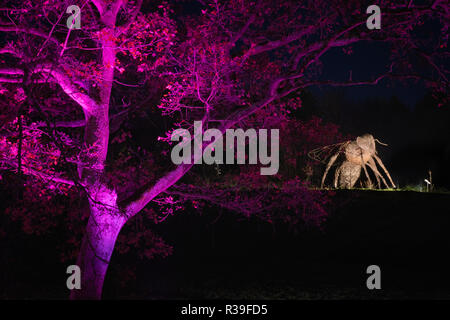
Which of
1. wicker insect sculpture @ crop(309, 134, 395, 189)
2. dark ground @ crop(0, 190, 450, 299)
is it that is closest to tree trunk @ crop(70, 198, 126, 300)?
dark ground @ crop(0, 190, 450, 299)

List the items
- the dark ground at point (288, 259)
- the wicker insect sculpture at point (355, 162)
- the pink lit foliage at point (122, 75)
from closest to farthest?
the pink lit foliage at point (122, 75), the dark ground at point (288, 259), the wicker insect sculpture at point (355, 162)

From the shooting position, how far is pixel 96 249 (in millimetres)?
7871

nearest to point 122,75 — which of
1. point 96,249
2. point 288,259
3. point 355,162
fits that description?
point 96,249

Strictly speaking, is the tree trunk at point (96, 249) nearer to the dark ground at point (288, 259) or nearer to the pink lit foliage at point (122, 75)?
the pink lit foliage at point (122, 75)

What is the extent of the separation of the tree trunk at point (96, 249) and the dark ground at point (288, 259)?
240 cm

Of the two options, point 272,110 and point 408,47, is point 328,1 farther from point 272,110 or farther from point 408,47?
point 272,110

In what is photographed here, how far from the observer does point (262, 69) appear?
998 cm

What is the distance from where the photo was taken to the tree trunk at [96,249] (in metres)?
7.72

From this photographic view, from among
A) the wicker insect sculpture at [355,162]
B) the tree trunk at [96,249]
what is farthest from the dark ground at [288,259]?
the tree trunk at [96,249]

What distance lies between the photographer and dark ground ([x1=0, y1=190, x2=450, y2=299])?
11.6 meters

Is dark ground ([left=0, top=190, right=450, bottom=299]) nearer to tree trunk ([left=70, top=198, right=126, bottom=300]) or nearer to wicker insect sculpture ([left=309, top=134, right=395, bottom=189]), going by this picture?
wicker insect sculpture ([left=309, top=134, right=395, bottom=189])

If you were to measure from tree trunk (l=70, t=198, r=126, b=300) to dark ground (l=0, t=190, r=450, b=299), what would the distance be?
2.40 m

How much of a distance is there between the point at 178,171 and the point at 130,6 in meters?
2.98

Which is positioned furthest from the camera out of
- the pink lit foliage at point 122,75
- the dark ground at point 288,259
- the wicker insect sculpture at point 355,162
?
the wicker insect sculpture at point 355,162
